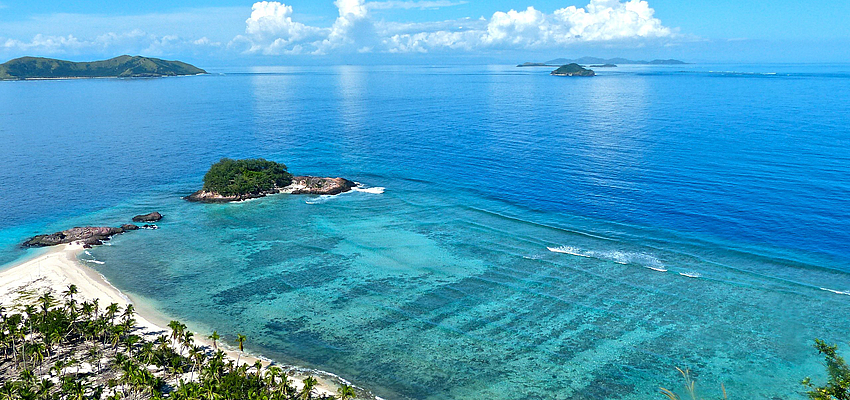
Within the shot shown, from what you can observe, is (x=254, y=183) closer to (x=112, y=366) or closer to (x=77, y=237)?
(x=77, y=237)

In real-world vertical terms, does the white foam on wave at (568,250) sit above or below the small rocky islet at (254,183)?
below

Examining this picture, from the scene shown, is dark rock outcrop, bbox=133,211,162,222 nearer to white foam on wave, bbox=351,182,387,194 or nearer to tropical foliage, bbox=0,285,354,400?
tropical foliage, bbox=0,285,354,400

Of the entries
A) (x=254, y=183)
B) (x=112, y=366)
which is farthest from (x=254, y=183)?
(x=112, y=366)

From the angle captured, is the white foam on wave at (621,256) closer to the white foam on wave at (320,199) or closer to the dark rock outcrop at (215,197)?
the white foam on wave at (320,199)

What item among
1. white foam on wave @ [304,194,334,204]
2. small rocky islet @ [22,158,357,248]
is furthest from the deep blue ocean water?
small rocky islet @ [22,158,357,248]

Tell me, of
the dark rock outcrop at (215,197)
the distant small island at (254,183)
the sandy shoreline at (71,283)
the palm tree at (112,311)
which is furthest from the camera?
the distant small island at (254,183)

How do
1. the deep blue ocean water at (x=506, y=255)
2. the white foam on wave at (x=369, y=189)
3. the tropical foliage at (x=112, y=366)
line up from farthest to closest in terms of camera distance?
the white foam on wave at (x=369, y=189) → the deep blue ocean water at (x=506, y=255) → the tropical foliage at (x=112, y=366)

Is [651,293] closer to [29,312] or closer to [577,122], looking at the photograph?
[29,312]

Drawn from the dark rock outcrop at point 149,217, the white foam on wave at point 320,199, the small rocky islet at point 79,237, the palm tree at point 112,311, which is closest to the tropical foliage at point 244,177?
the white foam on wave at point 320,199

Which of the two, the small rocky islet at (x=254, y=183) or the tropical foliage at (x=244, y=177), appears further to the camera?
the tropical foliage at (x=244, y=177)
